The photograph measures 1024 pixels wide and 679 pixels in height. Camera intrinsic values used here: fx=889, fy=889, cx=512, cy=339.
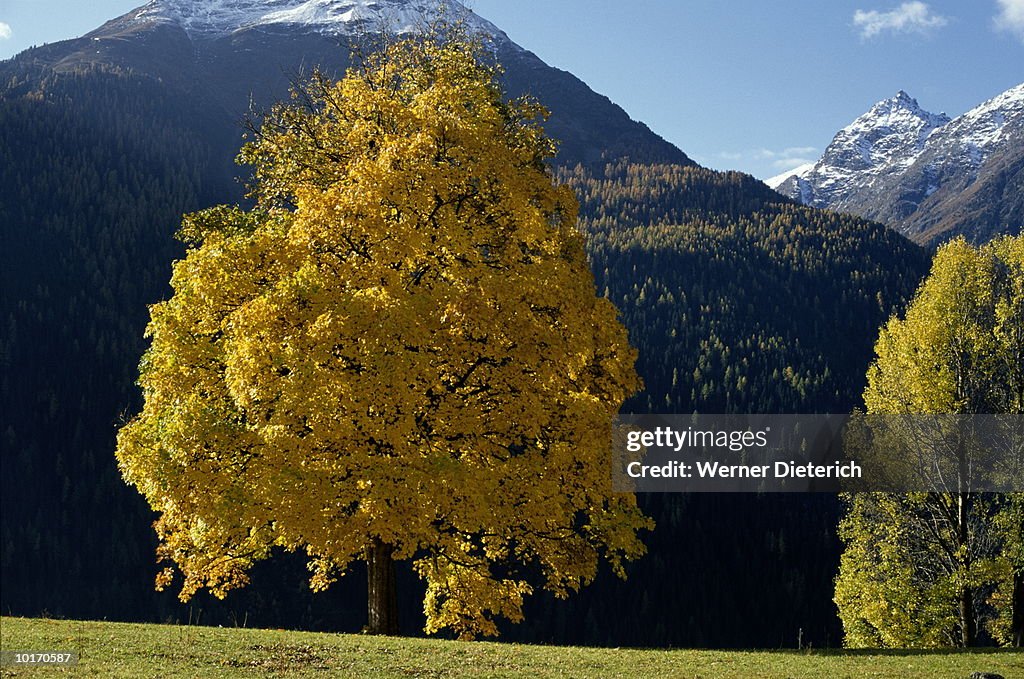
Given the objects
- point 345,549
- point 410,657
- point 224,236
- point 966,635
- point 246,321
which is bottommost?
point 966,635

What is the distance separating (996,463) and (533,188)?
19.6 meters

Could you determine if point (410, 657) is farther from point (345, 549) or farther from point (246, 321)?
point (246, 321)

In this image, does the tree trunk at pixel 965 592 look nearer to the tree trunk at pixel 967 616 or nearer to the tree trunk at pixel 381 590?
the tree trunk at pixel 967 616

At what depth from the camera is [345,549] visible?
20125mm

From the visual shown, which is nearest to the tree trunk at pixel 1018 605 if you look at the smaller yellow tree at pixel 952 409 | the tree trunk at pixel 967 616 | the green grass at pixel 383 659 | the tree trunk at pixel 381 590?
the smaller yellow tree at pixel 952 409

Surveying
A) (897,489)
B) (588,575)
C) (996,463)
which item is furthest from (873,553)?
(588,575)

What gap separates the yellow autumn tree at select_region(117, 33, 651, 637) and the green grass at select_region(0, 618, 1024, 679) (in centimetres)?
216

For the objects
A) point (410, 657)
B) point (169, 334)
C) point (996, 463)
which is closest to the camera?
point (410, 657)

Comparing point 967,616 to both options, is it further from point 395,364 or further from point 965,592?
point 395,364

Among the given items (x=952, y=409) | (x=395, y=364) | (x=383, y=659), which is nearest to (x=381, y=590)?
(x=383, y=659)

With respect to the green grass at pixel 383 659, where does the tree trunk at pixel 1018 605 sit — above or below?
below

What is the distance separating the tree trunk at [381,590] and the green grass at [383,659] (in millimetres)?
2135

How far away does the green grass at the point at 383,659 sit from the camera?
16.8 metres

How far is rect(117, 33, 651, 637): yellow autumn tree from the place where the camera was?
1962 centimetres
